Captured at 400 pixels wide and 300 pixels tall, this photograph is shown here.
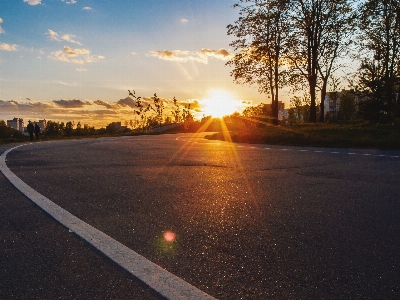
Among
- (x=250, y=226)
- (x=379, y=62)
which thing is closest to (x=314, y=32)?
(x=379, y=62)

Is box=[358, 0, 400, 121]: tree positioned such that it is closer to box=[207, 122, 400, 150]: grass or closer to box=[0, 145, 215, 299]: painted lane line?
box=[207, 122, 400, 150]: grass

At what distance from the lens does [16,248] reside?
360cm

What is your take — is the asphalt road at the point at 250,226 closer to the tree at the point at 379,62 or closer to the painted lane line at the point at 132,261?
the painted lane line at the point at 132,261

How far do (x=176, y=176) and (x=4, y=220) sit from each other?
3907mm

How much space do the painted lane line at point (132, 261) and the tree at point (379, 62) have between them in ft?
82.8

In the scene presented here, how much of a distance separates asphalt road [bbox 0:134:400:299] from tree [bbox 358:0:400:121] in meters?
19.7

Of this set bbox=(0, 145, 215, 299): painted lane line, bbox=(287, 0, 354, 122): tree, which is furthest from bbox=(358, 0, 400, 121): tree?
bbox=(0, 145, 215, 299): painted lane line

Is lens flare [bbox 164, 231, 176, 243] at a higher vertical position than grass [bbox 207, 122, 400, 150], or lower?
lower

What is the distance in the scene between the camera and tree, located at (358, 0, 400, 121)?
1046 inches

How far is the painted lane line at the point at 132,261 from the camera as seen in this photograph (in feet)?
8.76

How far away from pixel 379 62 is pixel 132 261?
3720 centimetres

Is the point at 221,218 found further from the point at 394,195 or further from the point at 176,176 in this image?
the point at 176,176

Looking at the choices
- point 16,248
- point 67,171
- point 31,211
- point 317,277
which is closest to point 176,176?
point 67,171

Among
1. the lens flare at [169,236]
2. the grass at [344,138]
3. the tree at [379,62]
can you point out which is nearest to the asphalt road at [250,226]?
the lens flare at [169,236]
